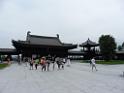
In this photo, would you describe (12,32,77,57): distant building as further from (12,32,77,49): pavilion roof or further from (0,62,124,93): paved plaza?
(0,62,124,93): paved plaza

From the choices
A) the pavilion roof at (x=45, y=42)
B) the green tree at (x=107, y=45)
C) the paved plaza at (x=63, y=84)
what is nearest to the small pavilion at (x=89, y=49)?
the pavilion roof at (x=45, y=42)

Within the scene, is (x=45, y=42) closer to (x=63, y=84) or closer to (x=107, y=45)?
(x=107, y=45)

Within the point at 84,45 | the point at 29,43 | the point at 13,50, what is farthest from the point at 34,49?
the point at 84,45

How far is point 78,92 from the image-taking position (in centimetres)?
1129

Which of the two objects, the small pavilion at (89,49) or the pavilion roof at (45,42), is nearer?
the pavilion roof at (45,42)

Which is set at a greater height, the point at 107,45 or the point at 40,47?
the point at 107,45

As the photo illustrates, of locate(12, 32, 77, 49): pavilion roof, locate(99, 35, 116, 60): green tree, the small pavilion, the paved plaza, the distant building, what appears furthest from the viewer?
the small pavilion

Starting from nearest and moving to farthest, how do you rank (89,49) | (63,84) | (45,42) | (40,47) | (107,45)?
(63,84), (107,45), (40,47), (45,42), (89,49)

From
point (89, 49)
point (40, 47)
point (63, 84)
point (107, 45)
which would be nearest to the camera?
point (63, 84)

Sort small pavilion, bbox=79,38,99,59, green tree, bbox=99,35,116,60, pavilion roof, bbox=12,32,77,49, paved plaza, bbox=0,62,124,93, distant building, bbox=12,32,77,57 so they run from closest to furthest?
paved plaza, bbox=0,62,124,93 < distant building, bbox=12,32,77,57 < green tree, bbox=99,35,116,60 < pavilion roof, bbox=12,32,77,49 < small pavilion, bbox=79,38,99,59

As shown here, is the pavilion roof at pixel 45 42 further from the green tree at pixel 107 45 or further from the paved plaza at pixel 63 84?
the paved plaza at pixel 63 84

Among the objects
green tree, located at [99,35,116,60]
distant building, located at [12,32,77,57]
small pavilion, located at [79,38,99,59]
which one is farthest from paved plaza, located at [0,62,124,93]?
small pavilion, located at [79,38,99,59]

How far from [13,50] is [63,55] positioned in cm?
1442

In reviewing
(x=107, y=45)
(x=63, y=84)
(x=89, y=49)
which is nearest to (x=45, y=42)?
(x=89, y=49)
